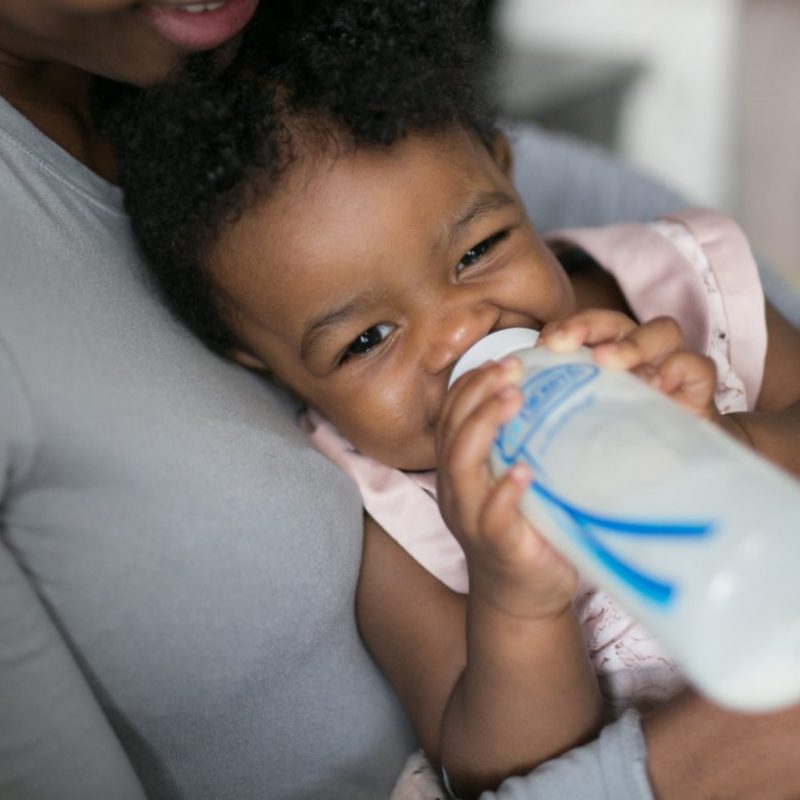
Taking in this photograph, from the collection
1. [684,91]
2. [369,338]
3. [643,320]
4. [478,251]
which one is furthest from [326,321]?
[684,91]

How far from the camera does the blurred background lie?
9.10ft

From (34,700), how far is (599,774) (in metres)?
0.40

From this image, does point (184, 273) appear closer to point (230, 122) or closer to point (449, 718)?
point (230, 122)

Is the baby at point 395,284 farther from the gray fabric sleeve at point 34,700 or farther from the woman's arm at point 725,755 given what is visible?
the gray fabric sleeve at point 34,700

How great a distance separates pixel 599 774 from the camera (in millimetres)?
812

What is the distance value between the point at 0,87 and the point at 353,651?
58 cm

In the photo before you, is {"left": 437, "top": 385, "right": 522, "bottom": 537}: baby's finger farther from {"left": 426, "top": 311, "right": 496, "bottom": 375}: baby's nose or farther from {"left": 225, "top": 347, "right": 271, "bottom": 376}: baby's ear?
{"left": 225, "top": 347, "right": 271, "bottom": 376}: baby's ear

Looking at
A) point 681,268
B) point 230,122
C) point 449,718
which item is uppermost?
point 230,122

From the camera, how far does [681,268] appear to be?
117 cm

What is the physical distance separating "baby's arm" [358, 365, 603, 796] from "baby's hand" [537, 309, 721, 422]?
6 cm

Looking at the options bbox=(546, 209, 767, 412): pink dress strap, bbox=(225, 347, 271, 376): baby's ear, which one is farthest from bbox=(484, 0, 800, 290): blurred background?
bbox=(225, 347, 271, 376): baby's ear

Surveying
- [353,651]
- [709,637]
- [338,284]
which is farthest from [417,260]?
[709,637]

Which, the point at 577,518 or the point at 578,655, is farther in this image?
the point at 578,655

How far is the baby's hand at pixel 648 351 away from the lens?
77 cm
